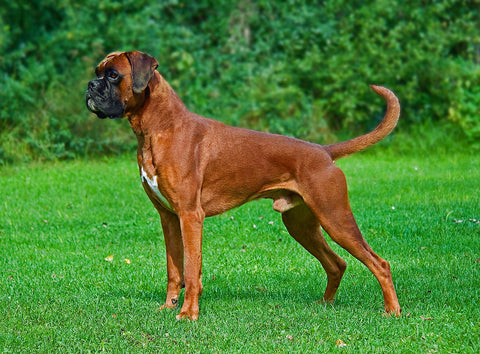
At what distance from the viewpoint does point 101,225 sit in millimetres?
8570

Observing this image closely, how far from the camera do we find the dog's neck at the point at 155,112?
5355 millimetres

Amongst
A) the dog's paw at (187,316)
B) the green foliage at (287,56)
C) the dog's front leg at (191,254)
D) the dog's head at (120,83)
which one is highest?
the dog's head at (120,83)

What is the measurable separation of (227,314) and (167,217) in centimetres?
89

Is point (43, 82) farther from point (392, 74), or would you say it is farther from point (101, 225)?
point (392, 74)

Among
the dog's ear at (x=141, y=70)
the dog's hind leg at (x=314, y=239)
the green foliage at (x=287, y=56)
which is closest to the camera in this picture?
the dog's ear at (x=141, y=70)

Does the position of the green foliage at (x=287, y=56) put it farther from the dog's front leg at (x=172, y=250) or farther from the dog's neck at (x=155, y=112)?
the dog's neck at (x=155, y=112)

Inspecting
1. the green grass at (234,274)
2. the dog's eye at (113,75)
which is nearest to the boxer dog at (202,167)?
the dog's eye at (113,75)

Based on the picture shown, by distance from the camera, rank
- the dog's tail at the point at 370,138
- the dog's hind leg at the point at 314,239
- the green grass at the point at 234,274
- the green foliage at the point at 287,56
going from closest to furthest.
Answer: the green grass at the point at 234,274 → the dog's tail at the point at 370,138 → the dog's hind leg at the point at 314,239 → the green foliage at the point at 287,56

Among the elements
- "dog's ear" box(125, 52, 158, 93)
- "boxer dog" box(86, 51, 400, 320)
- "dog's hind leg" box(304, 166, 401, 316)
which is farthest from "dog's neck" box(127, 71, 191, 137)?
"dog's hind leg" box(304, 166, 401, 316)

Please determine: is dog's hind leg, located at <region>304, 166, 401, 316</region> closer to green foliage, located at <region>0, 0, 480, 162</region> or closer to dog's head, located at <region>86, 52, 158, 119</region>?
dog's head, located at <region>86, 52, 158, 119</region>

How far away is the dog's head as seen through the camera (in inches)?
206

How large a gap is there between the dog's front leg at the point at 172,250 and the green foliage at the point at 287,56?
7691 millimetres

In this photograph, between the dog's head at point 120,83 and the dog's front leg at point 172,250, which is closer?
the dog's head at point 120,83

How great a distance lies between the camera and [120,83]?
17.4 feet
